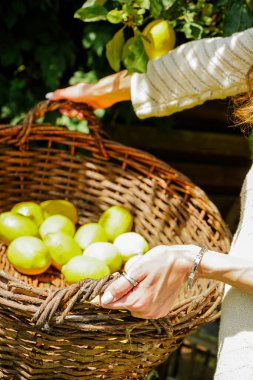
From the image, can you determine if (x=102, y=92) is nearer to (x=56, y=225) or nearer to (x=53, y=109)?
(x=53, y=109)

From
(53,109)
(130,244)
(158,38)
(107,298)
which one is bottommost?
(130,244)

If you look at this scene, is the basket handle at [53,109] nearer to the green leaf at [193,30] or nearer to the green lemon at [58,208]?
the green lemon at [58,208]

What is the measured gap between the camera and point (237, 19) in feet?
5.34

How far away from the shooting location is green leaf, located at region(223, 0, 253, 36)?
5.33 feet

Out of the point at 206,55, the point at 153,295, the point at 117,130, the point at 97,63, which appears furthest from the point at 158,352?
the point at 117,130

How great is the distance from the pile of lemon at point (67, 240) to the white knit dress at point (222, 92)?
0.37 m

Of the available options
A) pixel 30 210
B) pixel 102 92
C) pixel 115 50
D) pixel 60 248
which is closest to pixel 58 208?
pixel 30 210

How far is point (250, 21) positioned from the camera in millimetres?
1645

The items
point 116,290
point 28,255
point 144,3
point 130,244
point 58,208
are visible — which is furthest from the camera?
point 58,208

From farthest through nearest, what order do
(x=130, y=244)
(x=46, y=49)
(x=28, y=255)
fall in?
(x=46, y=49) < (x=130, y=244) < (x=28, y=255)

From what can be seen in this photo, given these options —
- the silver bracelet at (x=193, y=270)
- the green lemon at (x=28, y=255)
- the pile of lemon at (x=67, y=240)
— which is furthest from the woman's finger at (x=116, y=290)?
the green lemon at (x=28, y=255)

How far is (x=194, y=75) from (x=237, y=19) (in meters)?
0.26

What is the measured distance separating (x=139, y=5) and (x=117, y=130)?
3.55 feet

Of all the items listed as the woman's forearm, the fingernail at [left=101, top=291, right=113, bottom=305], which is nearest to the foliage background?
the woman's forearm
